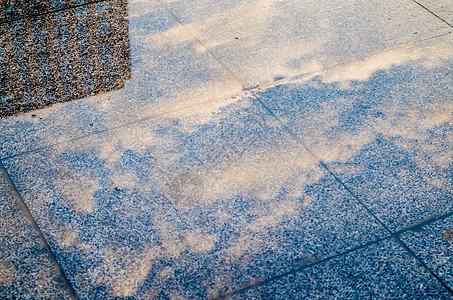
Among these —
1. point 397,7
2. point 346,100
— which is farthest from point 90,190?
point 397,7

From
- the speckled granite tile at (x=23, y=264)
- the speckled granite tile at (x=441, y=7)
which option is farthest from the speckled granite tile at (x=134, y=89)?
the speckled granite tile at (x=441, y=7)

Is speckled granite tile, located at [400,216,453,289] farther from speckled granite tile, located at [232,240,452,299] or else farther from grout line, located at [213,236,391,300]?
grout line, located at [213,236,391,300]

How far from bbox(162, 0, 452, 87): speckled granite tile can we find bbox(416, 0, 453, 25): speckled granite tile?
6.1 inches

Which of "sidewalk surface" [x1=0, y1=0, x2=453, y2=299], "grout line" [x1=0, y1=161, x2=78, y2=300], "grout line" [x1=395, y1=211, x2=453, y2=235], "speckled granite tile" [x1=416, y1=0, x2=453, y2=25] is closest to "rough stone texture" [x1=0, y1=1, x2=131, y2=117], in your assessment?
"sidewalk surface" [x1=0, y1=0, x2=453, y2=299]

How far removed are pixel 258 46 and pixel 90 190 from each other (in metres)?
2.99

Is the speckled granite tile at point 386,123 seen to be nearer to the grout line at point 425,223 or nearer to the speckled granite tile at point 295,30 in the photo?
the grout line at point 425,223

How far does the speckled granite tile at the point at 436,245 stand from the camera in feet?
9.21

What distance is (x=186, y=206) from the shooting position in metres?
3.37

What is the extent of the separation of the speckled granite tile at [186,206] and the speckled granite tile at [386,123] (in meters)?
0.26

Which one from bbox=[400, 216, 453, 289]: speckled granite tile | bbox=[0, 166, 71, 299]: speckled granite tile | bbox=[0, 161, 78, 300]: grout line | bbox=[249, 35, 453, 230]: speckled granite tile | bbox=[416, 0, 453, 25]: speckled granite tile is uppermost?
bbox=[416, 0, 453, 25]: speckled granite tile

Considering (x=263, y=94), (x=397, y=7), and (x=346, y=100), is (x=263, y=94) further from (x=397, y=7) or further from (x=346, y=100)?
(x=397, y=7)

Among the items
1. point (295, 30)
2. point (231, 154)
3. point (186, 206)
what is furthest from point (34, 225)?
point (295, 30)

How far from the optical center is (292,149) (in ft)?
12.6

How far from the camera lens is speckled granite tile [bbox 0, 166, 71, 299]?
2834 millimetres
